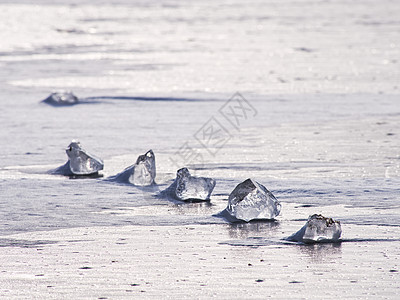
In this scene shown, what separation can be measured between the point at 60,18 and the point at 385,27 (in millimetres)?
11368

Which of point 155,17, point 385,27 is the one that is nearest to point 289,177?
point 385,27

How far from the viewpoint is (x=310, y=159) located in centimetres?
655

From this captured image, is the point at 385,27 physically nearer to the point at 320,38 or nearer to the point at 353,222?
the point at 320,38

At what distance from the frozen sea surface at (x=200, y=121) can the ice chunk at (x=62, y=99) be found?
179 millimetres

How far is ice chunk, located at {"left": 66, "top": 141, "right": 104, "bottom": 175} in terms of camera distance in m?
6.06

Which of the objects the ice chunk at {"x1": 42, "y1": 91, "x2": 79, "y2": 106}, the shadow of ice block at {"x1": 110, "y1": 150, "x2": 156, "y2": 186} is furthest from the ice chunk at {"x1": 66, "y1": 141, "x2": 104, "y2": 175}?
the ice chunk at {"x1": 42, "y1": 91, "x2": 79, "y2": 106}

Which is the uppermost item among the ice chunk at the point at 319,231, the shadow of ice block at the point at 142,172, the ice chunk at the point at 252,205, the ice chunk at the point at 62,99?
the ice chunk at the point at 62,99

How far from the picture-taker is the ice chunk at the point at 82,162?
19.9ft

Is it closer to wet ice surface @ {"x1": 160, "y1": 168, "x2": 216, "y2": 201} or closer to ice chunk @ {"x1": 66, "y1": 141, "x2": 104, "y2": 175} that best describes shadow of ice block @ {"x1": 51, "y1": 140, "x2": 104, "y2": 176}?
ice chunk @ {"x1": 66, "y1": 141, "x2": 104, "y2": 175}

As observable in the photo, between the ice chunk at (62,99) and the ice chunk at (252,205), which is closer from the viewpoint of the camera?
the ice chunk at (252,205)

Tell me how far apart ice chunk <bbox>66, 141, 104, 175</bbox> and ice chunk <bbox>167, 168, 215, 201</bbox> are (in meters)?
1.09

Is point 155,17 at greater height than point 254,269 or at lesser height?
greater

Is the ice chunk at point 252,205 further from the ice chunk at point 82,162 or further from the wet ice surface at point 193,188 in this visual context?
the ice chunk at point 82,162

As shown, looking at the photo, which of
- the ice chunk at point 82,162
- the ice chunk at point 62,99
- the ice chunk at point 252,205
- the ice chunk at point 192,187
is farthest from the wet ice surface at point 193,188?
the ice chunk at point 62,99
